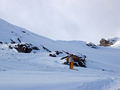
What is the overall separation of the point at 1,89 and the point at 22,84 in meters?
0.78

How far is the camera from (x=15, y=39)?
38719 millimetres

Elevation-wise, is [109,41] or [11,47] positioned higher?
[109,41]

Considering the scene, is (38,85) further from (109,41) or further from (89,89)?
(109,41)

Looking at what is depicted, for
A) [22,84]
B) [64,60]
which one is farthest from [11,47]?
[22,84]

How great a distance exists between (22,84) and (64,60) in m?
15.3

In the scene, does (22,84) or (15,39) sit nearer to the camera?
(22,84)

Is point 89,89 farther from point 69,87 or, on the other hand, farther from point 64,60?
point 64,60

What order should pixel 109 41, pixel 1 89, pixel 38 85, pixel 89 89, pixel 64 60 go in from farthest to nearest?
pixel 109 41 < pixel 64 60 < pixel 89 89 < pixel 38 85 < pixel 1 89

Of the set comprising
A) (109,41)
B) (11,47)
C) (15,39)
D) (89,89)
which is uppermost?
(109,41)

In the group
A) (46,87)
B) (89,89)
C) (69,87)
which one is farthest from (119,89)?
(46,87)

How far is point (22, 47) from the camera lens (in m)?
29.1

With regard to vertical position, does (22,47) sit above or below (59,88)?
above

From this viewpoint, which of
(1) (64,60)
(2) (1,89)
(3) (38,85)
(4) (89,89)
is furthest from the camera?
(1) (64,60)

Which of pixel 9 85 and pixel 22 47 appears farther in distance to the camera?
pixel 22 47
